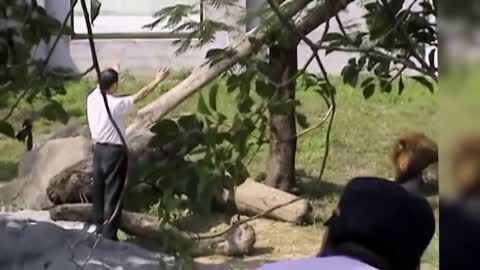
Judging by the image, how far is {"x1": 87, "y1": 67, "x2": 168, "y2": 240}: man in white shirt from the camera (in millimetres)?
2821

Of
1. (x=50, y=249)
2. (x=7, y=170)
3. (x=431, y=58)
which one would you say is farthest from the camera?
(x=7, y=170)

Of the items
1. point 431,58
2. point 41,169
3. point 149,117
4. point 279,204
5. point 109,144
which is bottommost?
point 41,169

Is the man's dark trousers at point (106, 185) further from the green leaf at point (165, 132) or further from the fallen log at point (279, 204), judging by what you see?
the green leaf at point (165, 132)

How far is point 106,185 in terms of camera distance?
350 centimetres

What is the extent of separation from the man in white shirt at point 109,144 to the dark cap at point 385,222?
128cm

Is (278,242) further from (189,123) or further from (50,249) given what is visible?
(189,123)

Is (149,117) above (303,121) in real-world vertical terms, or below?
below

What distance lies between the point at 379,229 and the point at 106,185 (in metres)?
2.41

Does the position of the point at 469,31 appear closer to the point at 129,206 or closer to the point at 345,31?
the point at 345,31

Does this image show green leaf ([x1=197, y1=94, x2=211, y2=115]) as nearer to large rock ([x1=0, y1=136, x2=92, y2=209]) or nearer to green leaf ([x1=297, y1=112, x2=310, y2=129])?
green leaf ([x1=297, y1=112, x2=310, y2=129])

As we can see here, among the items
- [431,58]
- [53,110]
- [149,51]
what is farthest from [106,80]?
[149,51]

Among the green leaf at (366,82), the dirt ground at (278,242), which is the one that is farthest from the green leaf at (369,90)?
the dirt ground at (278,242)

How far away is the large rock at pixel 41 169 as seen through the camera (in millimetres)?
4879

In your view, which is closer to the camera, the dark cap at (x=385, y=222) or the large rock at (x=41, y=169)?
the dark cap at (x=385, y=222)
